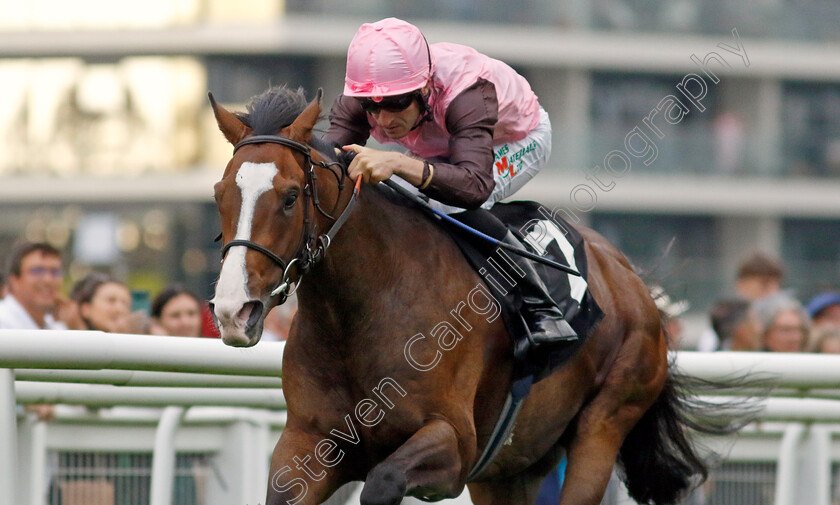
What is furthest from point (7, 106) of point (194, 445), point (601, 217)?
point (194, 445)

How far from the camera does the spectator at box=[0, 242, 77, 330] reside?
5637mm

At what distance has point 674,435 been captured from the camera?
4.92 m

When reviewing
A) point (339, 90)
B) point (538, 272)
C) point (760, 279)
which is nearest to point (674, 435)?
point (538, 272)

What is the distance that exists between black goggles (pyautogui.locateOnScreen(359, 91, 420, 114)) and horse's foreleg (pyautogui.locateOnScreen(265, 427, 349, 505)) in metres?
1.02

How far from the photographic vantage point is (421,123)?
3.96m

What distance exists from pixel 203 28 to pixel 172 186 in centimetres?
326

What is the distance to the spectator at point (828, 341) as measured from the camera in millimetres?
6941

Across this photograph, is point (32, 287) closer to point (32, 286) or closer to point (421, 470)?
point (32, 286)

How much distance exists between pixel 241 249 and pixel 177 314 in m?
3.29

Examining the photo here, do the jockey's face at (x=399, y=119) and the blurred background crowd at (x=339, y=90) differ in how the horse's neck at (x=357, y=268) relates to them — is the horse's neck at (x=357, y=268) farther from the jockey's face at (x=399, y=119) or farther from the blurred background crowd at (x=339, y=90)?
the blurred background crowd at (x=339, y=90)

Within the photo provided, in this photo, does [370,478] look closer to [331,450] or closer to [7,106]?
[331,450]

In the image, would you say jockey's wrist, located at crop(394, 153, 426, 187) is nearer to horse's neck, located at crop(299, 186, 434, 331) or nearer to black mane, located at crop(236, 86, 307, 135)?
horse's neck, located at crop(299, 186, 434, 331)

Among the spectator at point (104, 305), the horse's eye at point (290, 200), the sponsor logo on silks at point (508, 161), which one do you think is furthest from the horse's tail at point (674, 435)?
the spectator at point (104, 305)

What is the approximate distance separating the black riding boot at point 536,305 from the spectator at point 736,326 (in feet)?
10.5
